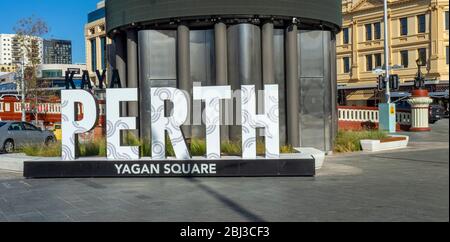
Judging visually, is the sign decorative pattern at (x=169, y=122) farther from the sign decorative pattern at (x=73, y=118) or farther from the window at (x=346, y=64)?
the window at (x=346, y=64)

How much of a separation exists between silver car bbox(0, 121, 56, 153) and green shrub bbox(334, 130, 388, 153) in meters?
12.2

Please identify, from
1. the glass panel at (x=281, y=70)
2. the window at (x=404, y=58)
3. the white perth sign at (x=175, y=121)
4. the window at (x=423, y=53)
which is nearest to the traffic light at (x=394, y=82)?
the glass panel at (x=281, y=70)

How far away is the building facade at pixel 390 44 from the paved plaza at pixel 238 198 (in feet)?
143

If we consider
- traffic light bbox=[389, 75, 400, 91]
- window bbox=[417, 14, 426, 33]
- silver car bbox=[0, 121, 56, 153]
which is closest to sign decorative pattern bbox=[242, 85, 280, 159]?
silver car bbox=[0, 121, 56, 153]

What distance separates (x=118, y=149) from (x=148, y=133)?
3778 mm

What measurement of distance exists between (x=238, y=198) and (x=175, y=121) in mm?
3321

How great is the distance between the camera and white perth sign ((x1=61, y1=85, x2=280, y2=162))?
1159 cm

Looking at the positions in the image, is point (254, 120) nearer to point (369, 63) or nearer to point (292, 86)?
Result: point (292, 86)

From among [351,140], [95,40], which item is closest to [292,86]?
[351,140]

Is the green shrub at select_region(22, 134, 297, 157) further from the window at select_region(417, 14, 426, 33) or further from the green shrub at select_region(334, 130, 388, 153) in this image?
the window at select_region(417, 14, 426, 33)

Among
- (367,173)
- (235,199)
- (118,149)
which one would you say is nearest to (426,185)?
(367,173)

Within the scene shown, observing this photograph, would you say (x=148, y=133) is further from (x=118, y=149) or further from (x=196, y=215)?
(x=196, y=215)

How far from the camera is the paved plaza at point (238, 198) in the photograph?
761 centimetres
